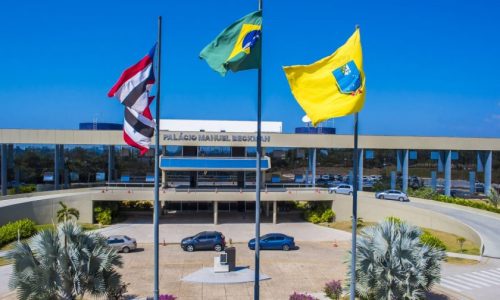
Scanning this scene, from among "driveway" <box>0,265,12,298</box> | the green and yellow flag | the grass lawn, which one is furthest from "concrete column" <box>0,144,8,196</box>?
the green and yellow flag

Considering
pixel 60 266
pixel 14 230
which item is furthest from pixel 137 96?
pixel 14 230

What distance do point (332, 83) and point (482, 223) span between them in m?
30.3

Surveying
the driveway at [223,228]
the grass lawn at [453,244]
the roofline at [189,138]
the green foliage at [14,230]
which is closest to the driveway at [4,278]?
the green foliage at [14,230]

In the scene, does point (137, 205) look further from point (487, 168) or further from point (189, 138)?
point (487, 168)

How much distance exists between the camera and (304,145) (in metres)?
51.5

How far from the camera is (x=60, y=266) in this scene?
1619cm

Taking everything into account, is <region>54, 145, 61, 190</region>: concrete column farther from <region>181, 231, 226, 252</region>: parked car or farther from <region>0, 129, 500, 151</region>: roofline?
<region>181, 231, 226, 252</region>: parked car

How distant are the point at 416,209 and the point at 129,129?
32.8m

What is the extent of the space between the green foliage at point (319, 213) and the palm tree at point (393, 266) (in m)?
28.9

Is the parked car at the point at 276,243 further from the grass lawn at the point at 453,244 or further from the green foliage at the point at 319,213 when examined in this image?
the green foliage at the point at 319,213

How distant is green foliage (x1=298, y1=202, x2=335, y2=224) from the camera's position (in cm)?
4744

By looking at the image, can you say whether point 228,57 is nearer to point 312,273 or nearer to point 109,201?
point 312,273

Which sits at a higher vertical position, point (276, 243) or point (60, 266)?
point (60, 266)

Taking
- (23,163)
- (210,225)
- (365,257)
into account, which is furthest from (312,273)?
(23,163)
